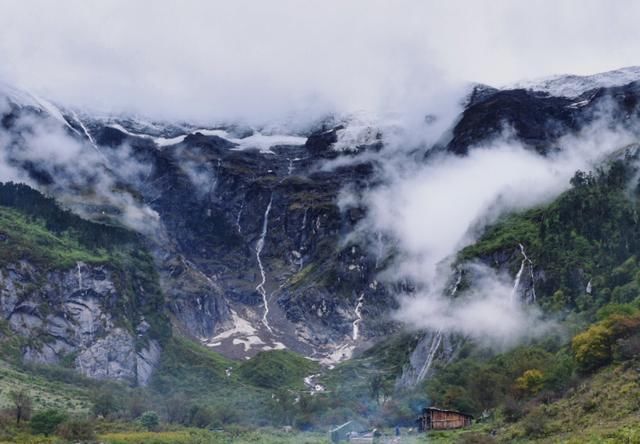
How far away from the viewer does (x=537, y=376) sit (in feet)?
342

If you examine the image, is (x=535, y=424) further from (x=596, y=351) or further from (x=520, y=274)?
(x=520, y=274)

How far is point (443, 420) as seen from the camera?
113438 mm

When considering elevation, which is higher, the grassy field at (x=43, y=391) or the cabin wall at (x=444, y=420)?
the grassy field at (x=43, y=391)

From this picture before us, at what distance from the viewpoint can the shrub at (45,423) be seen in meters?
110

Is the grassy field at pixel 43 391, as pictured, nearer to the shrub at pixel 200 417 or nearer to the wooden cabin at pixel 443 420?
the shrub at pixel 200 417

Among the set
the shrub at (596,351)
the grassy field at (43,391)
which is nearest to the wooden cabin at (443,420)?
the shrub at (596,351)

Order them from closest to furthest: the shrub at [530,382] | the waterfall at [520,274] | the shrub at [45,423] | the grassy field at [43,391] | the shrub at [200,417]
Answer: the shrub at [530,382] → the shrub at [45,423] → the shrub at [200,417] → the grassy field at [43,391] → the waterfall at [520,274]

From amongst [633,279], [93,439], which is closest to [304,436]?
[93,439]

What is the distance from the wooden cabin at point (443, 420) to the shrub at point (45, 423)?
54008 millimetres

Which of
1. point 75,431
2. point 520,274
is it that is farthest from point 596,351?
point 520,274

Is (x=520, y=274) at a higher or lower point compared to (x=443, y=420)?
higher

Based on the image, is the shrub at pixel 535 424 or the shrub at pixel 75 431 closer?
the shrub at pixel 535 424

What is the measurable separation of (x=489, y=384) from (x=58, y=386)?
107m

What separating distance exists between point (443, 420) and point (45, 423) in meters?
58.1
